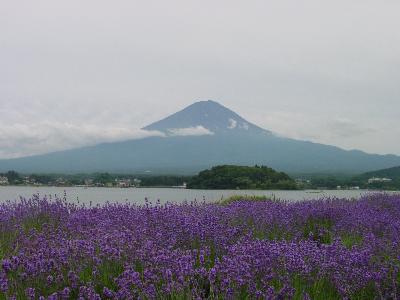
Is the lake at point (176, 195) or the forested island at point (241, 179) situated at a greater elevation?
the forested island at point (241, 179)

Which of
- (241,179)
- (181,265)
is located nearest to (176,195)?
(241,179)

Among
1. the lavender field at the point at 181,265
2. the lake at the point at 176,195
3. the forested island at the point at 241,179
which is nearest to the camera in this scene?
the lavender field at the point at 181,265

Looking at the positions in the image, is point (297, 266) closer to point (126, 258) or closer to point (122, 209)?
point (126, 258)

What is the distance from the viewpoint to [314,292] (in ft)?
15.1

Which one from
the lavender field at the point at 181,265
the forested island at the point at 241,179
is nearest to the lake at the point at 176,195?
the forested island at the point at 241,179

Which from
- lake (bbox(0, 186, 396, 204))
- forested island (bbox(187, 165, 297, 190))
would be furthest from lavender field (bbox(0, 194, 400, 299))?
forested island (bbox(187, 165, 297, 190))

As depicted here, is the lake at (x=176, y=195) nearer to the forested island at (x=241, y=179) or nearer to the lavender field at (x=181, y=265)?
the forested island at (x=241, y=179)

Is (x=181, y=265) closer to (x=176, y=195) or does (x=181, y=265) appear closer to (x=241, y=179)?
(x=176, y=195)

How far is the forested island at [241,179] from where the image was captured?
36344 millimetres

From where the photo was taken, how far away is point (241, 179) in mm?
36406

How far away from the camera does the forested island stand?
119 ft

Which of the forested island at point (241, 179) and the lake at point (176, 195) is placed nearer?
the lake at point (176, 195)

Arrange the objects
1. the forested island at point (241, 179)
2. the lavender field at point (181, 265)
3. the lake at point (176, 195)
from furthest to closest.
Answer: the forested island at point (241, 179) → the lake at point (176, 195) → the lavender field at point (181, 265)

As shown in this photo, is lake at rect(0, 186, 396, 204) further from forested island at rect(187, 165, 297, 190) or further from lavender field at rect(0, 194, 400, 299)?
lavender field at rect(0, 194, 400, 299)
